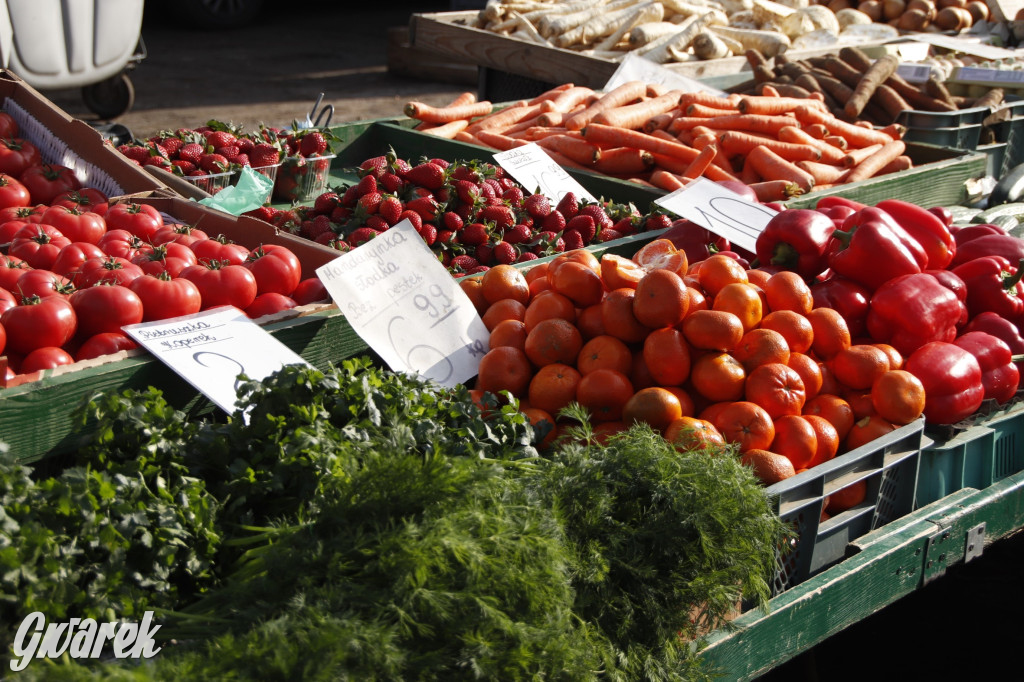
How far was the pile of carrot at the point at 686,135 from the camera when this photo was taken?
4145 millimetres

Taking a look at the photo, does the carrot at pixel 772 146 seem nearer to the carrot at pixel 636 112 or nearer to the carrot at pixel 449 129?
the carrot at pixel 636 112

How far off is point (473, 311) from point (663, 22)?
481cm

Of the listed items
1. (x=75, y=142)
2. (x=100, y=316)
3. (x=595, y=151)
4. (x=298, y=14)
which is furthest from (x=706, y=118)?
(x=298, y=14)

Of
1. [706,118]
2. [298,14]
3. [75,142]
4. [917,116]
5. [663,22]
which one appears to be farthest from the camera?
[298,14]

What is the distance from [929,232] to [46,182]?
112 inches

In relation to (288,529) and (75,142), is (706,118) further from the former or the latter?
(288,529)

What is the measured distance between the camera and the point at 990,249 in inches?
106

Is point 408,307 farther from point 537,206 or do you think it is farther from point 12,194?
point 12,194

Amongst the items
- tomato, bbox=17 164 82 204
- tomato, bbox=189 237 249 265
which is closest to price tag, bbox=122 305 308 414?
tomato, bbox=189 237 249 265

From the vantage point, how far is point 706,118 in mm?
4539

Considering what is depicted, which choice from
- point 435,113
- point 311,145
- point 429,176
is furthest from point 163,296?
point 435,113

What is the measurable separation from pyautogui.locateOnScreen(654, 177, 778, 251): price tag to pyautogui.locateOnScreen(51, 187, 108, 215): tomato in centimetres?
174

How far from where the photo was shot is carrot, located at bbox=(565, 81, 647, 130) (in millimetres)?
4535
